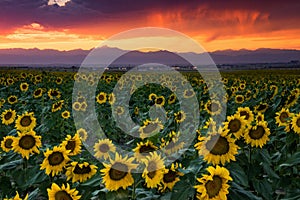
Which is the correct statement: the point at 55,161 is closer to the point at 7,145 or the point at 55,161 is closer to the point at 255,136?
the point at 7,145

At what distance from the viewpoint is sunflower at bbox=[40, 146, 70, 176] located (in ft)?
12.0

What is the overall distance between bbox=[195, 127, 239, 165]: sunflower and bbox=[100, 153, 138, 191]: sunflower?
0.55 meters

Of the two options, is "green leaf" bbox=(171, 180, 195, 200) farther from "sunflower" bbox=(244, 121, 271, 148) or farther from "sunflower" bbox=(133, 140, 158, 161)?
"sunflower" bbox=(244, 121, 271, 148)

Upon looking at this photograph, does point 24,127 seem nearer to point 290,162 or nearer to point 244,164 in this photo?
point 244,164

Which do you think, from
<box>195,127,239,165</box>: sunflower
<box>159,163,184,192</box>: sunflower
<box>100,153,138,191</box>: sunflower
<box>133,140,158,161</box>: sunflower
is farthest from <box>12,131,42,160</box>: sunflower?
<box>195,127,239,165</box>: sunflower

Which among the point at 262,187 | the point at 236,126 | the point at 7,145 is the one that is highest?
the point at 236,126

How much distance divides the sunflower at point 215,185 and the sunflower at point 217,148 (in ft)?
1.14

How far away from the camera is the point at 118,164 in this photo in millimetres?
3082

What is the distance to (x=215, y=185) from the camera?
280 cm

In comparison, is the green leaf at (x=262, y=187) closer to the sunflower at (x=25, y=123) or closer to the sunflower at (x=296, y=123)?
the sunflower at (x=296, y=123)

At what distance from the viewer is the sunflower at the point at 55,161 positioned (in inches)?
144

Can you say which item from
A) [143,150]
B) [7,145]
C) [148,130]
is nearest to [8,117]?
[7,145]

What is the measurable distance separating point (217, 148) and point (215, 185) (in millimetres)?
508

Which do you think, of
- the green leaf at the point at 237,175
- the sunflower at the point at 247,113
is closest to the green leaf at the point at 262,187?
the green leaf at the point at 237,175
